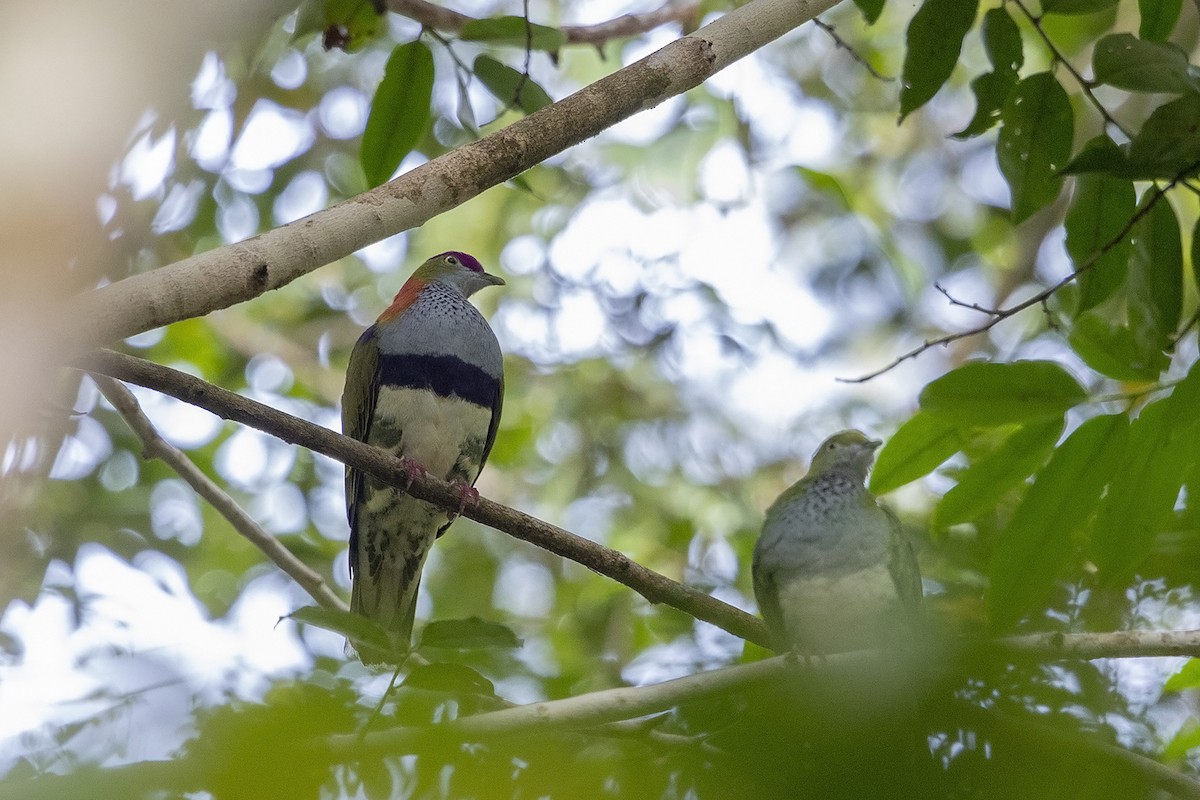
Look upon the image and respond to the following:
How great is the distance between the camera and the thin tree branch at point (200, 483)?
372 cm

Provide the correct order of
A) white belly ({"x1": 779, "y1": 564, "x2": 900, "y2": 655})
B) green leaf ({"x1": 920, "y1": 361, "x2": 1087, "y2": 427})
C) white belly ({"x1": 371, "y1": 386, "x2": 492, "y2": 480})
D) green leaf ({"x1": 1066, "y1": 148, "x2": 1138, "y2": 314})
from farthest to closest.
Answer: white belly ({"x1": 371, "y1": 386, "x2": 492, "y2": 480}) < white belly ({"x1": 779, "y1": 564, "x2": 900, "y2": 655}) < green leaf ({"x1": 1066, "y1": 148, "x2": 1138, "y2": 314}) < green leaf ({"x1": 920, "y1": 361, "x2": 1087, "y2": 427})

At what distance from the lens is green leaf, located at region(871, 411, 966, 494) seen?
330cm

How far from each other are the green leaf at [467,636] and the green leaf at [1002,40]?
2111 mm

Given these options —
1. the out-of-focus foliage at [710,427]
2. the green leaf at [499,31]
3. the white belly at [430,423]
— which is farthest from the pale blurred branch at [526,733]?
the white belly at [430,423]

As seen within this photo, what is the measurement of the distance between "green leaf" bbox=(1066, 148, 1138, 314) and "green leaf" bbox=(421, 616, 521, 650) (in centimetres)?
179

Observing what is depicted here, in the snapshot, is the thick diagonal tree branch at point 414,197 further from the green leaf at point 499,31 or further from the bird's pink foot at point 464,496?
the bird's pink foot at point 464,496

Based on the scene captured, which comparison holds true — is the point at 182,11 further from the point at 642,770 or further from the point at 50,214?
the point at 642,770

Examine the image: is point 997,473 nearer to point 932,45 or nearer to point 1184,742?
point 1184,742

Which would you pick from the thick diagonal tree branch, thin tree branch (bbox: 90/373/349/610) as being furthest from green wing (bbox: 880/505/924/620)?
thin tree branch (bbox: 90/373/349/610)

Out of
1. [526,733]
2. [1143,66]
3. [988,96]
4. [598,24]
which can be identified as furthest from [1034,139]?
[598,24]

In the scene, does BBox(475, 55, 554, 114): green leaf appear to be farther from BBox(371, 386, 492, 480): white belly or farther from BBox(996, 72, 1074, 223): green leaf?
BBox(996, 72, 1074, 223): green leaf

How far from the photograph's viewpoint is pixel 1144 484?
2906mm

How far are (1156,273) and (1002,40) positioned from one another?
2.59ft

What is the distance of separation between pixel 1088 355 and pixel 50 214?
103 inches
